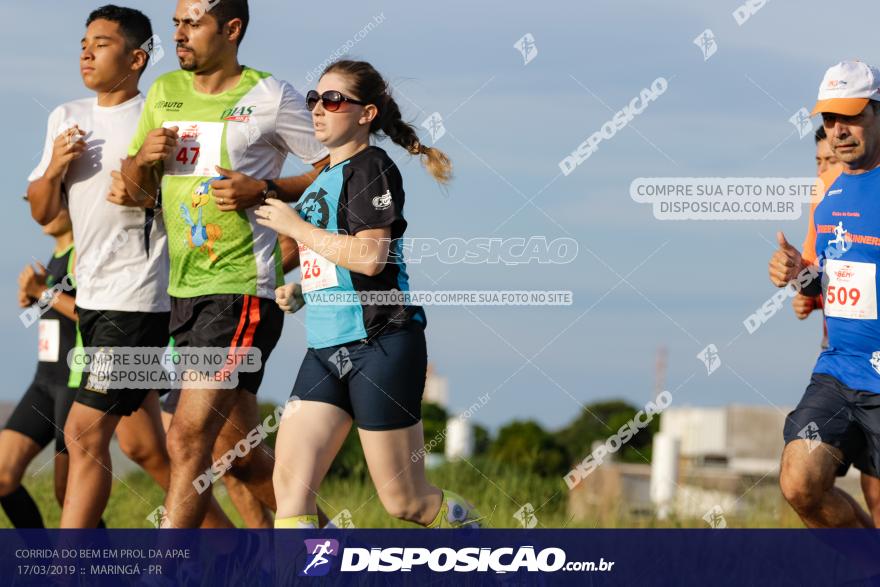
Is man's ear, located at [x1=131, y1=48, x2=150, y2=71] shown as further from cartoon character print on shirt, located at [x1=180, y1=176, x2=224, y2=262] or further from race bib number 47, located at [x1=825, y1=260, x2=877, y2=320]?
→ race bib number 47, located at [x1=825, y1=260, x2=877, y2=320]

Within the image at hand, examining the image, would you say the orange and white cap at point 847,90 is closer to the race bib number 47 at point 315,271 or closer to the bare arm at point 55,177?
the race bib number 47 at point 315,271

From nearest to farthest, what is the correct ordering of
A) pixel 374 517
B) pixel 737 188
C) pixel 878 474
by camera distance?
pixel 878 474 → pixel 737 188 → pixel 374 517

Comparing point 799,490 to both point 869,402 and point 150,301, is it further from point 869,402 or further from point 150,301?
point 150,301

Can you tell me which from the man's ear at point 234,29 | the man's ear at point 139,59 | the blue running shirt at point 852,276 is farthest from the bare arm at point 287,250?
the blue running shirt at point 852,276

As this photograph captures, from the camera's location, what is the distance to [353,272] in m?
5.75

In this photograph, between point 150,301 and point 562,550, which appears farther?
point 150,301

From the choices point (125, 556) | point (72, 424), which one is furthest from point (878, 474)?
point (72, 424)

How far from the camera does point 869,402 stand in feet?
20.7

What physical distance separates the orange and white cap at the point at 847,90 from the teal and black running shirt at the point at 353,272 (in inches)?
78.0

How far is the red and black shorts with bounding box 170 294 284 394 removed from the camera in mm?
6305

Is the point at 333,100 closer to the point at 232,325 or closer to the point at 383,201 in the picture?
the point at 383,201

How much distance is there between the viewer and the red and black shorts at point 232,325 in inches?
248

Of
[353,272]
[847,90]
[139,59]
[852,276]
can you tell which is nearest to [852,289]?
[852,276]

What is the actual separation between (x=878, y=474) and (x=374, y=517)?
435 cm
